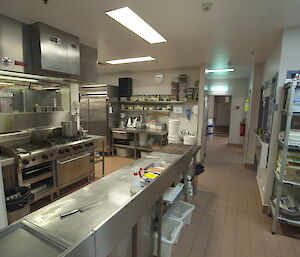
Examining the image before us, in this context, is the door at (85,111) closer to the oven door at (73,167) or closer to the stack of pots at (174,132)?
the oven door at (73,167)

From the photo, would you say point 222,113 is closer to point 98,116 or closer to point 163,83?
point 163,83

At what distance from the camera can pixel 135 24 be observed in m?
2.23

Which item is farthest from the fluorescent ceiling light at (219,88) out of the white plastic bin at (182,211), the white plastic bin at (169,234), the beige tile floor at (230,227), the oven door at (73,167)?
the white plastic bin at (169,234)

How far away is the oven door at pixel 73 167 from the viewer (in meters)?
2.76

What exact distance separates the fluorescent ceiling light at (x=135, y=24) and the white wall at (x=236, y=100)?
15.4ft

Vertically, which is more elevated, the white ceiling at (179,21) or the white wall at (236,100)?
the white ceiling at (179,21)

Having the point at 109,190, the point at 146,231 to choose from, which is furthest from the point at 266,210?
the point at 109,190

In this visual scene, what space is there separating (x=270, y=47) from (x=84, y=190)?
138 inches

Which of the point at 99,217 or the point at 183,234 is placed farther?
the point at 183,234

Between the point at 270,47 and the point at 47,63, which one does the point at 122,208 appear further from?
the point at 270,47

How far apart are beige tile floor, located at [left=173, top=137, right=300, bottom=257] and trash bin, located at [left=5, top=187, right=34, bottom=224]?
1811 millimetres

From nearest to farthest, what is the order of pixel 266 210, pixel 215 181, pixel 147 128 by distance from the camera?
pixel 266 210 → pixel 215 181 → pixel 147 128

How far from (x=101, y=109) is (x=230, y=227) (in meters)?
4.24

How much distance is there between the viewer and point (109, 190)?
Answer: 1.36m
